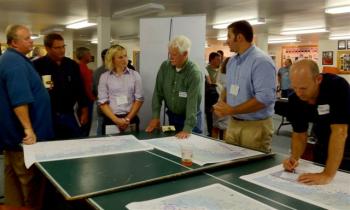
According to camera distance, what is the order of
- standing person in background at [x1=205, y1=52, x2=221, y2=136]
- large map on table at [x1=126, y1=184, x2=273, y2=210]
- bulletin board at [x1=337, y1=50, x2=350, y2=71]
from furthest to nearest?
bulletin board at [x1=337, y1=50, x2=350, y2=71], standing person in background at [x1=205, y1=52, x2=221, y2=136], large map on table at [x1=126, y1=184, x2=273, y2=210]

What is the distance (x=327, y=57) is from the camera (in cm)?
1275

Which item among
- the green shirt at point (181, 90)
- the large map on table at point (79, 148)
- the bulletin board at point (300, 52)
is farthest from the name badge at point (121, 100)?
the bulletin board at point (300, 52)

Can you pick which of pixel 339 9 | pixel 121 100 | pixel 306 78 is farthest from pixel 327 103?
pixel 339 9

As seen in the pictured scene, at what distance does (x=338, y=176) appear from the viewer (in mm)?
1527

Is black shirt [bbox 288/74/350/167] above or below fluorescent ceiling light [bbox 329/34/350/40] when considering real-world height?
below

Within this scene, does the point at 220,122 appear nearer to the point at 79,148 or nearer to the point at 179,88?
the point at 179,88

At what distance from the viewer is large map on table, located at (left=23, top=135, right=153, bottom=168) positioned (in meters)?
1.82

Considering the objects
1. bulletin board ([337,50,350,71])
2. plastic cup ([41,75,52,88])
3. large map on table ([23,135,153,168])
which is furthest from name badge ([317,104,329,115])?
bulletin board ([337,50,350,71])

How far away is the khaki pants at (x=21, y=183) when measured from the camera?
7.51 ft

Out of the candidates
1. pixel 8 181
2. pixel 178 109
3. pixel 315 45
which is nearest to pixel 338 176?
pixel 178 109

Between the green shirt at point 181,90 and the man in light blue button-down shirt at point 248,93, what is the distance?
0.29 m

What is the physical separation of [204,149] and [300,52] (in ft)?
45.0

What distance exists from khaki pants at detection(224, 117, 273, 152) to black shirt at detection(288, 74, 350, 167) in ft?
1.64

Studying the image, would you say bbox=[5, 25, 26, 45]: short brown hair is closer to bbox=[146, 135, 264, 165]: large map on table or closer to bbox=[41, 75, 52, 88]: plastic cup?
bbox=[41, 75, 52, 88]: plastic cup
